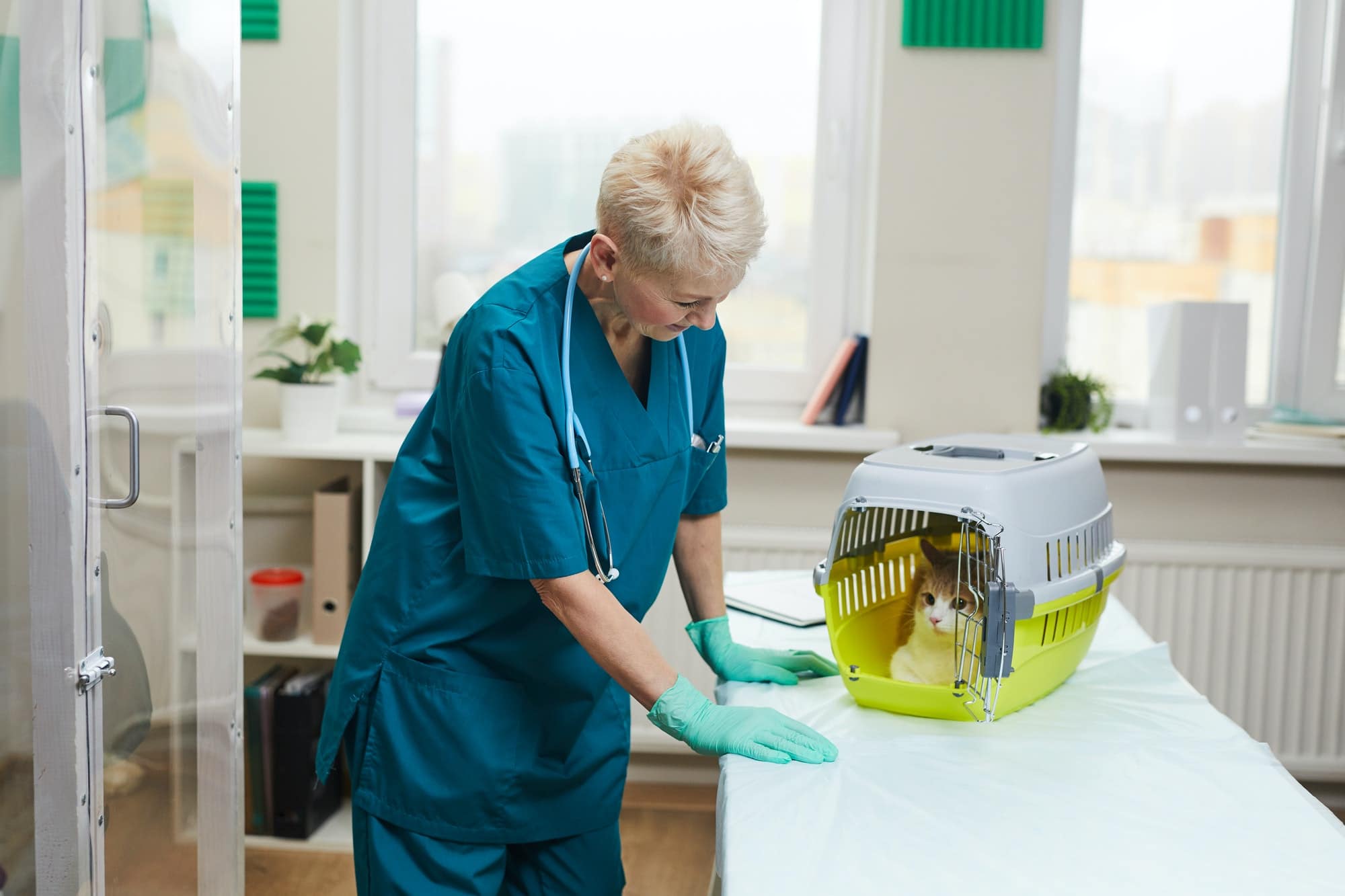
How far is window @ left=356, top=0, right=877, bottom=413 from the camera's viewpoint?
259 centimetres

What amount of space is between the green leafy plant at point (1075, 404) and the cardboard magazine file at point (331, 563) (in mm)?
1559

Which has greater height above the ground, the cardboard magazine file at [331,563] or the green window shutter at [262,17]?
the green window shutter at [262,17]

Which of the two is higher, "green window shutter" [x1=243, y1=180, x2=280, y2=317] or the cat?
"green window shutter" [x1=243, y1=180, x2=280, y2=317]

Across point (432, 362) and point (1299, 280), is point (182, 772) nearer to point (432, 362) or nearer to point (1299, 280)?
point (432, 362)

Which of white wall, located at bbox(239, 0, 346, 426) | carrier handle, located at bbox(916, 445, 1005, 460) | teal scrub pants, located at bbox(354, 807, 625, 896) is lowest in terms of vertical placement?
teal scrub pants, located at bbox(354, 807, 625, 896)

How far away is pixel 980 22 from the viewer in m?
2.35

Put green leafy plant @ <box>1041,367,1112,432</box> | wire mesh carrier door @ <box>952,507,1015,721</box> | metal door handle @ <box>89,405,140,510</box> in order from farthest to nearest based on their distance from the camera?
green leafy plant @ <box>1041,367,1112,432</box>, metal door handle @ <box>89,405,140,510</box>, wire mesh carrier door @ <box>952,507,1015,721</box>

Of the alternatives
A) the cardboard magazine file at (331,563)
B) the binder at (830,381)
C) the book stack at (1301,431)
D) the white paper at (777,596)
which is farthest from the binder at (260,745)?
the book stack at (1301,431)

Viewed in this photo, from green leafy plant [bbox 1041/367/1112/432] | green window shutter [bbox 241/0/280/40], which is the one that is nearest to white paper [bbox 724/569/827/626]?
green leafy plant [bbox 1041/367/1112/432]

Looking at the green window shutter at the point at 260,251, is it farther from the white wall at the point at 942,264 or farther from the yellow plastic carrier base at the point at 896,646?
the yellow plastic carrier base at the point at 896,646

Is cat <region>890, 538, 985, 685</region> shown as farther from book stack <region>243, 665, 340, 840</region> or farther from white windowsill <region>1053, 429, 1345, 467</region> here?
book stack <region>243, 665, 340, 840</region>

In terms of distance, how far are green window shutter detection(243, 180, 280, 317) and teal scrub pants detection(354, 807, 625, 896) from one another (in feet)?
5.02

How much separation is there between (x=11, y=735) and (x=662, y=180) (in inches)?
35.1

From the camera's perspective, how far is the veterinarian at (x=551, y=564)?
1.12 meters
